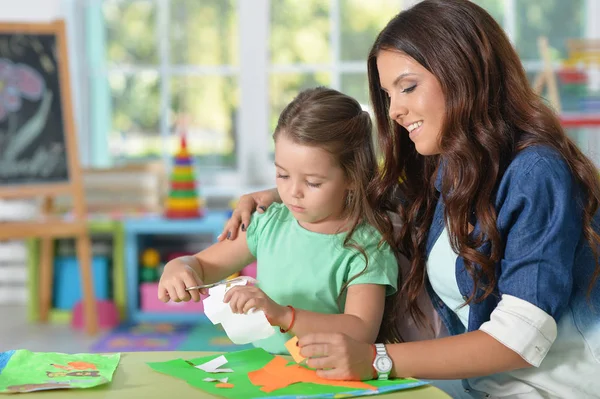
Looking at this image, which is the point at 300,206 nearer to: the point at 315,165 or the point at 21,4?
the point at 315,165

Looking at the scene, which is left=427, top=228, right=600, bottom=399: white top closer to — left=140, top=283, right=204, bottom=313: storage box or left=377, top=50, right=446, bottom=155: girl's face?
left=377, top=50, right=446, bottom=155: girl's face

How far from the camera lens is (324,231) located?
1487 mm

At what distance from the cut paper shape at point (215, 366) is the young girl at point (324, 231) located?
11 centimetres

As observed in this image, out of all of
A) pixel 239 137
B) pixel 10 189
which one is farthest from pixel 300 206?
pixel 239 137

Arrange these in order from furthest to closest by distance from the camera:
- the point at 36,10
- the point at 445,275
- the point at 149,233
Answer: the point at 36,10 → the point at 149,233 → the point at 445,275

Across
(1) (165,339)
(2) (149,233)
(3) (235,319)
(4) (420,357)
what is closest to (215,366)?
(3) (235,319)

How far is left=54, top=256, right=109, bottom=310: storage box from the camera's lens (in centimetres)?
406

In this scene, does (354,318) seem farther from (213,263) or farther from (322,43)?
(322,43)

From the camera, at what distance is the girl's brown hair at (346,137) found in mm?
1428

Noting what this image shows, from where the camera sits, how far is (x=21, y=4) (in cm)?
430

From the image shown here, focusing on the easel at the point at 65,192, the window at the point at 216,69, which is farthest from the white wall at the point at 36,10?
the easel at the point at 65,192

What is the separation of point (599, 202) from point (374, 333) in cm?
42

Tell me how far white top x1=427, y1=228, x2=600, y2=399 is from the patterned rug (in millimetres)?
2109

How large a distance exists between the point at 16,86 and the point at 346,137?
8.90ft
